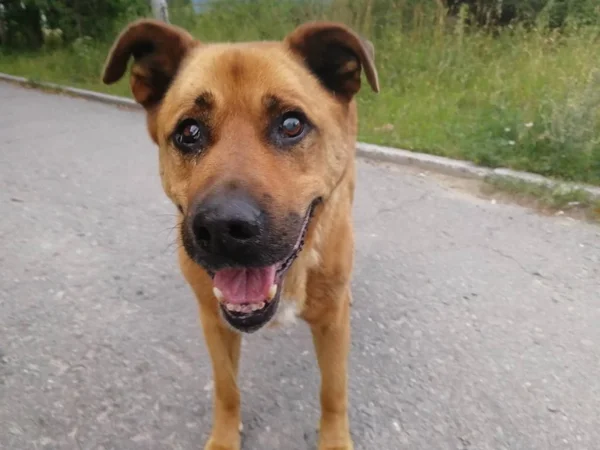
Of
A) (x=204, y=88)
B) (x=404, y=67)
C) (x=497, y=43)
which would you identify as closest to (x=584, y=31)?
(x=497, y=43)

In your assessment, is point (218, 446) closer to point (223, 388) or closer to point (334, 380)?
point (223, 388)

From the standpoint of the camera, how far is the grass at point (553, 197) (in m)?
4.32

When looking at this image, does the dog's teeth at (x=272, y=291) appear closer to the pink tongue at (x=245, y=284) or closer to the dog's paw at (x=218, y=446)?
the pink tongue at (x=245, y=284)

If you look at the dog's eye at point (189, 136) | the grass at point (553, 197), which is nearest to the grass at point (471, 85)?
the grass at point (553, 197)

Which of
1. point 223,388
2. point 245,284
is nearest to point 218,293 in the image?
point 245,284

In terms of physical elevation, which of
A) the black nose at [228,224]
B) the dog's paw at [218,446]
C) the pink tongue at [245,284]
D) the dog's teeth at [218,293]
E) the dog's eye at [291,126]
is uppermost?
the dog's eye at [291,126]

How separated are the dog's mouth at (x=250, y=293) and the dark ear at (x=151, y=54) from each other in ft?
2.85

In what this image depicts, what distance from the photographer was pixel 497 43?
769 cm

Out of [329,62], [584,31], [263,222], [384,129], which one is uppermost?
[329,62]

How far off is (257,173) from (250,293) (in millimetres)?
455

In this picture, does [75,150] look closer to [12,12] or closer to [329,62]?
[329,62]

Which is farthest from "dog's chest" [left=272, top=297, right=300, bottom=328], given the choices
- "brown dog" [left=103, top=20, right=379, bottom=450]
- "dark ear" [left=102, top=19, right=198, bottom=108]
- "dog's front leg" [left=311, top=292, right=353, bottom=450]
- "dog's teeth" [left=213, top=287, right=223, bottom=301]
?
"dark ear" [left=102, top=19, right=198, bottom=108]

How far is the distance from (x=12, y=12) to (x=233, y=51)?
1521 cm

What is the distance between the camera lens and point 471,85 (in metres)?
6.98
